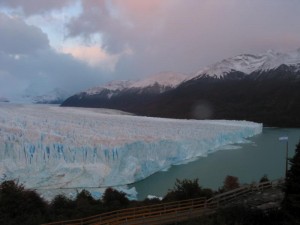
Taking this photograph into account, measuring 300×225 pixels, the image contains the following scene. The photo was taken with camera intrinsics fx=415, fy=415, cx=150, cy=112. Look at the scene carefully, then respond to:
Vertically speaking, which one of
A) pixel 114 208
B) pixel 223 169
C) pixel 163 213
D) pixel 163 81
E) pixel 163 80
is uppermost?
pixel 163 80

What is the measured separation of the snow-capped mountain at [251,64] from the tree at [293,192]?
109 m

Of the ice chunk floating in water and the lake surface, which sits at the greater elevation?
the ice chunk floating in water

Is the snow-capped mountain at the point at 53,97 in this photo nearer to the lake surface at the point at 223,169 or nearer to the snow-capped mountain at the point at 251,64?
the snow-capped mountain at the point at 251,64

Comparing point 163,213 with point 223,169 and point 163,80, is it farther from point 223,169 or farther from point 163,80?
point 163,80

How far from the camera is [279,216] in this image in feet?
29.4

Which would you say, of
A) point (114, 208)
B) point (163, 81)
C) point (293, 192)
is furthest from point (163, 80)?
point (293, 192)

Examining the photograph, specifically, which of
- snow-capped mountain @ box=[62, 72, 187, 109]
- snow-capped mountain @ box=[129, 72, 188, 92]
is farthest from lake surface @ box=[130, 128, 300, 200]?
snow-capped mountain @ box=[129, 72, 188, 92]

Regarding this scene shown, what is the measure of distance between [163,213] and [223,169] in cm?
1626

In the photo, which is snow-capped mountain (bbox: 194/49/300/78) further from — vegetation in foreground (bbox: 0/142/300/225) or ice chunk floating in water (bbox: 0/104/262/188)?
vegetation in foreground (bbox: 0/142/300/225)

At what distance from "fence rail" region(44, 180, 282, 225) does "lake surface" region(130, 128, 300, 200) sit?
25.9 feet

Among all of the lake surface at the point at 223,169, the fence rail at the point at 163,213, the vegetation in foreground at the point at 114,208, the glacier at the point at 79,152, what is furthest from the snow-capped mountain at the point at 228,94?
the fence rail at the point at 163,213

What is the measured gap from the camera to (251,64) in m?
134

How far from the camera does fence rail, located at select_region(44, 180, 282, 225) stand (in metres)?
9.69

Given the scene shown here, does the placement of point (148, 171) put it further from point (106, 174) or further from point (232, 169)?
point (232, 169)
